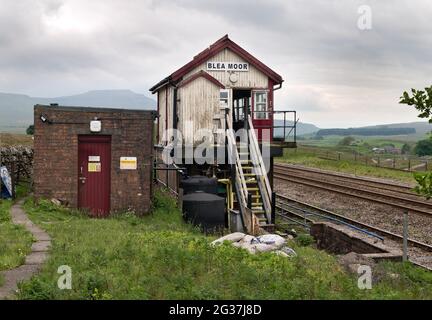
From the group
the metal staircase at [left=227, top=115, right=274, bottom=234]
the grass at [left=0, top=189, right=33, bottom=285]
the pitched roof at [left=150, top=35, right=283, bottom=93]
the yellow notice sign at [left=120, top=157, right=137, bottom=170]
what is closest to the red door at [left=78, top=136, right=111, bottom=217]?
the yellow notice sign at [left=120, top=157, right=137, bottom=170]

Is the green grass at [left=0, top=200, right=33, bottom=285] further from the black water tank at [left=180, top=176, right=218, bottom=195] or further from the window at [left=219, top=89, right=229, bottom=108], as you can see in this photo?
the window at [left=219, top=89, right=229, bottom=108]

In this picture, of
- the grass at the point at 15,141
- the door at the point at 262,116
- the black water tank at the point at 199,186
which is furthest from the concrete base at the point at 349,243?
the grass at the point at 15,141

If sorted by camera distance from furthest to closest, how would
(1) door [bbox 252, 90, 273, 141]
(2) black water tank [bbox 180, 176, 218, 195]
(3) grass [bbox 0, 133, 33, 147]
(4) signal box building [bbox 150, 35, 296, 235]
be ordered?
1. (3) grass [bbox 0, 133, 33, 147]
2. (1) door [bbox 252, 90, 273, 141]
3. (4) signal box building [bbox 150, 35, 296, 235]
4. (2) black water tank [bbox 180, 176, 218, 195]

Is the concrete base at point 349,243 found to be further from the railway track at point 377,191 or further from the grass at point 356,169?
the grass at point 356,169

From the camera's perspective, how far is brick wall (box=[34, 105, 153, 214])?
15.9 m

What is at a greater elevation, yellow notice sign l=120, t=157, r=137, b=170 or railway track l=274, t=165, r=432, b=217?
yellow notice sign l=120, t=157, r=137, b=170

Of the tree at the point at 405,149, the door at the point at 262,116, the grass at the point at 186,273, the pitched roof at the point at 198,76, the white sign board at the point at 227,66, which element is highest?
the white sign board at the point at 227,66

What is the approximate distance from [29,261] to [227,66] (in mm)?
14012

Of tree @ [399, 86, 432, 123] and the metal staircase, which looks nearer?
tree @ [399, 86, 432, 123]

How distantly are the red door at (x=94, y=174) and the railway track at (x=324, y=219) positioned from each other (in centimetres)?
629

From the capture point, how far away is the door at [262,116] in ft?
72.1

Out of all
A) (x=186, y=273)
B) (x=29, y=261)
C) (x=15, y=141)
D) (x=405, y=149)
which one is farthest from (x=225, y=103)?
(x=405, y=149)

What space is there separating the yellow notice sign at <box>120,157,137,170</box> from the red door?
403 millimetres
